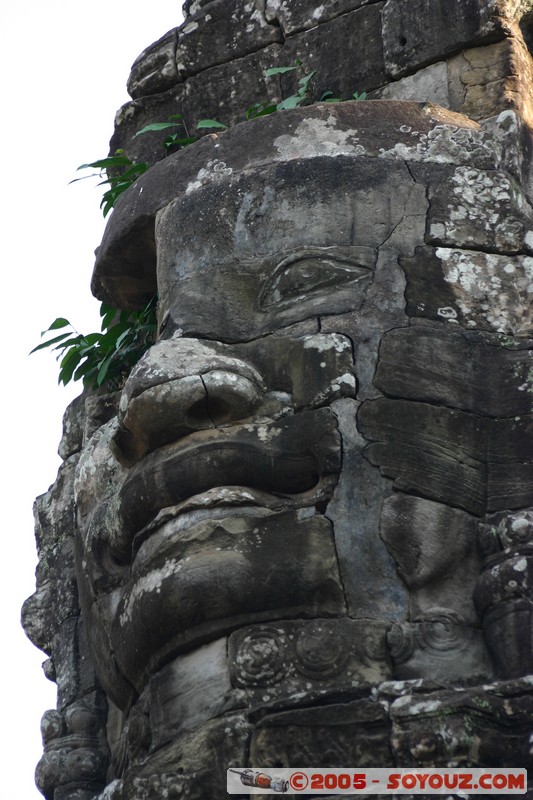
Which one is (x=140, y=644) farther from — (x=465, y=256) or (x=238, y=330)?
(x=465, y=256)

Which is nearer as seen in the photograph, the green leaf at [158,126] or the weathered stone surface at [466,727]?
the weathered stone surface at [466,727]

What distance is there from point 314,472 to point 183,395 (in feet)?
1.95

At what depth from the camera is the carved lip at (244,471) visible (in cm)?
762

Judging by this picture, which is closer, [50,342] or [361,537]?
[361,537]

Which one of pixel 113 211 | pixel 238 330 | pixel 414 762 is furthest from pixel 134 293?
pixel 414 762

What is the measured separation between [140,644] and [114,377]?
2.28m

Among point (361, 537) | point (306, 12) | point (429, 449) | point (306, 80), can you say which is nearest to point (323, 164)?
point (306, 80)

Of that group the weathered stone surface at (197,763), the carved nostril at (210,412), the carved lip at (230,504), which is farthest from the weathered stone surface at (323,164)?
the weathered stone surface at (197,763)

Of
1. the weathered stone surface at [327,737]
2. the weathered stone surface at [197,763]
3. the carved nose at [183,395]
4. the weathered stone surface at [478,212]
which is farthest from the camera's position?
the weathered stone surface at [478,212]

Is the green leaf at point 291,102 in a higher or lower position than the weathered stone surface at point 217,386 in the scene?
higher

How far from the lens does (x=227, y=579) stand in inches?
289

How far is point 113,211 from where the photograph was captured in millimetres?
9406

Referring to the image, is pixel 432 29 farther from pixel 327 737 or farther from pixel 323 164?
pixel 327 737

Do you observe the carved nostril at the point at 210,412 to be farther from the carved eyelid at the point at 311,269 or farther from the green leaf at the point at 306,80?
the green leaf at the point at 306,80
